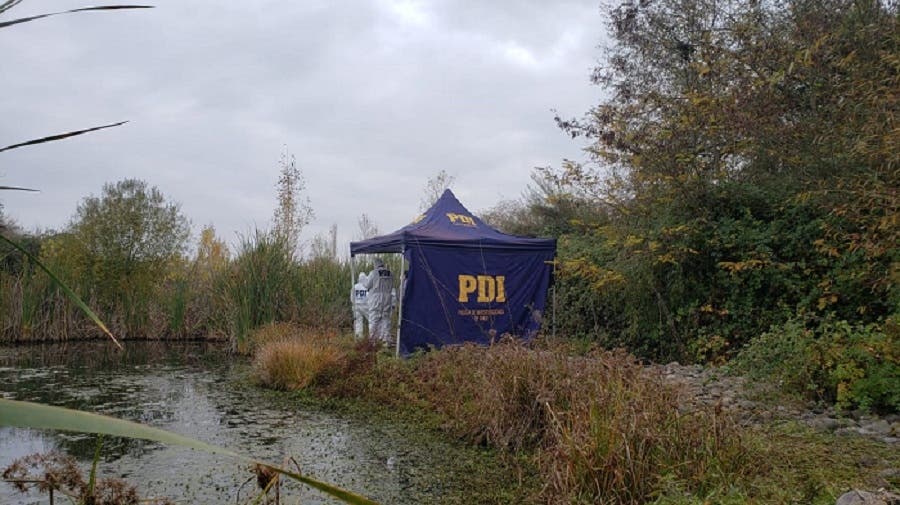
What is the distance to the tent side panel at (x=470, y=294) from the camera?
7.93 m

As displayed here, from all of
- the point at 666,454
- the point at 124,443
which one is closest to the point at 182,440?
the point at 666,454

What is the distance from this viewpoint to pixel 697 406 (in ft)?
11.4

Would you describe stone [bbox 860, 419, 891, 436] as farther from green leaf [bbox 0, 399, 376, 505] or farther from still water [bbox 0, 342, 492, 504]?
green leaf [bbox 0, 399, 376, 505]

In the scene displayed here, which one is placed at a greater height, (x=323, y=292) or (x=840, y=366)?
(x=323, y=292)

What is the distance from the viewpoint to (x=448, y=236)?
8070 millimetres

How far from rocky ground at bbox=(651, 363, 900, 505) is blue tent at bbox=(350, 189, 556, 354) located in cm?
270

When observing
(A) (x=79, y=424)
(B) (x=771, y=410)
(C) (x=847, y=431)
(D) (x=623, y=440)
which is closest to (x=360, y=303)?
(B) (x=771, y=410)

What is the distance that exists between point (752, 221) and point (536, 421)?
4228 mm

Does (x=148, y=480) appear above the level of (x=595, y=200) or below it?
below

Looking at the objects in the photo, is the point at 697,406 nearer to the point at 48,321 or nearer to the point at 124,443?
the point at 124,443

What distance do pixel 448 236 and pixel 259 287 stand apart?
386cm

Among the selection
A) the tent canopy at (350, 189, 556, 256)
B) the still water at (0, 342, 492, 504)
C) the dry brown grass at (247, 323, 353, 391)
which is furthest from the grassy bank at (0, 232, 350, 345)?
the dry brown grass at (247, 323, 353, 391)

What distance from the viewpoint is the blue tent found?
26.0ft

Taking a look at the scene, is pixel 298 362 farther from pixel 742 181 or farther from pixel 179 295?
pixel 179 295
